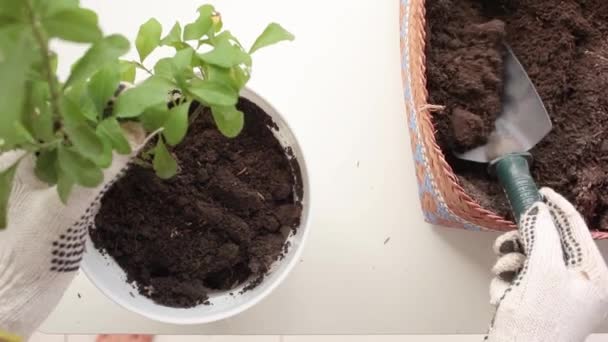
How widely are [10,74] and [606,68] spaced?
0.83 m

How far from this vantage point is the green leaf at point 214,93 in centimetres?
47

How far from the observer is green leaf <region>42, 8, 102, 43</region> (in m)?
0.30

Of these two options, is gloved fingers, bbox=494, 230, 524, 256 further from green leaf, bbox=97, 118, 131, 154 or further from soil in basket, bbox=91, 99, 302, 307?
green leaf, bbox=97, 118, 131, 154

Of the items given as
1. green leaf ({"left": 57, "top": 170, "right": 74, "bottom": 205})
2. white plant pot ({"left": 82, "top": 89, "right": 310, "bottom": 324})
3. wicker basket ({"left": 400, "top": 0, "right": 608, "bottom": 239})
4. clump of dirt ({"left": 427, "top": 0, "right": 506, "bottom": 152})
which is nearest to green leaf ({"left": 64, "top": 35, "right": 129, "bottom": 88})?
green leaf ({"left": 57, "top": 170, "right": 74, "bottom": 205})

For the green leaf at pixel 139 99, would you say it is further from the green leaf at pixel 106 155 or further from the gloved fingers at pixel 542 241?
the gloved fingers at pixel 542 241

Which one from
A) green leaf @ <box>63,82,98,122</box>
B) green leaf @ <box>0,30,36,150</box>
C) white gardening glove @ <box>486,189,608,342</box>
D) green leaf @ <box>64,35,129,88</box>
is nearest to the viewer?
green leaf @ <box>0,30,36,150</box>

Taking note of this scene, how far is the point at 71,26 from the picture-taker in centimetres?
30

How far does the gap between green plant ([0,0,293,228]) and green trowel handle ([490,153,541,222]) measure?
1.20 feet

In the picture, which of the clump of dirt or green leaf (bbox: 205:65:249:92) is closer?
green leaf (bbox: 205:65:249:92)

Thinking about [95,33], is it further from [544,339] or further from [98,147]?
[544,339]

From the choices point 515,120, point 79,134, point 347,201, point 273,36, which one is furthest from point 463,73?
point 79,134

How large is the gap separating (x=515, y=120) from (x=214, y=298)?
19.4 inches

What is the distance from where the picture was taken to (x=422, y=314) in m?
0.80

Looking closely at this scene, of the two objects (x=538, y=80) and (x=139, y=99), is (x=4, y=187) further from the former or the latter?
(x=538, y=80)
